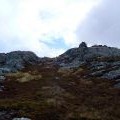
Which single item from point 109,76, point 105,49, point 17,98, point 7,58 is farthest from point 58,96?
point 105,49

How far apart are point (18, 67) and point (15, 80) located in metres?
24.8

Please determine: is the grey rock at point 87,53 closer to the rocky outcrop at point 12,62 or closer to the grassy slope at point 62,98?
the rocky outcrop at point 12,62

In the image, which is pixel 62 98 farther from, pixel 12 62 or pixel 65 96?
pixel 12 62

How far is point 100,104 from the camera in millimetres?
42156

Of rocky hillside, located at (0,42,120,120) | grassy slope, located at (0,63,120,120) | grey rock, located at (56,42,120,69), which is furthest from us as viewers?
grey rock, located at (56,42,120,69)

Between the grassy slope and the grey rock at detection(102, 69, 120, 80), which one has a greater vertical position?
the grey rock at detection(102, 69, 120, 80)

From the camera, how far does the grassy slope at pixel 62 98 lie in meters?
35.8

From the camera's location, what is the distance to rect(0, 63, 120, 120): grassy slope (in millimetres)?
35750

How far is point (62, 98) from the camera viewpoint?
44.9 meters

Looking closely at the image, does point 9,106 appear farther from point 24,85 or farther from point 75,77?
point 75,77

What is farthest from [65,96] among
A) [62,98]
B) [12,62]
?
[12,62]

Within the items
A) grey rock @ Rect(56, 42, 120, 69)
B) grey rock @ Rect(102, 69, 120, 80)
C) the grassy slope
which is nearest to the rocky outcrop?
grey rock @ Rect(56, 42, 120, 69)

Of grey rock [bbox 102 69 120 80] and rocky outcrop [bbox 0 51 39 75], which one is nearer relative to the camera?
grey rock [bbox 102 69 120 80]

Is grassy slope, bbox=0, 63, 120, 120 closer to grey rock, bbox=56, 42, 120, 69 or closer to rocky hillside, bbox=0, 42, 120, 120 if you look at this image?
rocky hillside, bbox=0, 42, 120, 120
